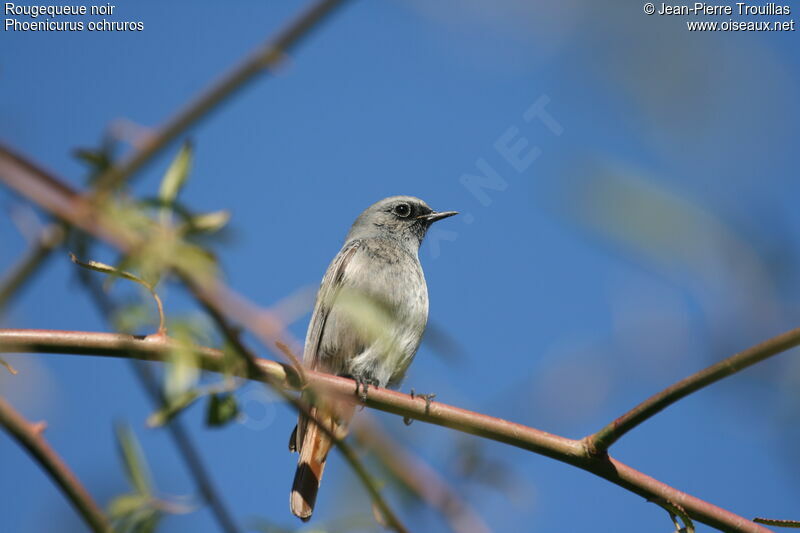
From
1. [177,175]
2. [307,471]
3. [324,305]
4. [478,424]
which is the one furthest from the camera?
[324,305]

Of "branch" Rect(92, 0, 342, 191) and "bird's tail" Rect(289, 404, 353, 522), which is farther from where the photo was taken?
"bird's tail" Rect(289, 404, 353, 522)

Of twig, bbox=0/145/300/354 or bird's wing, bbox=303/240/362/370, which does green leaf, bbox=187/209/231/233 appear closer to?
twig, bbox=0/145/300/354

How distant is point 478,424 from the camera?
2582 millimetres

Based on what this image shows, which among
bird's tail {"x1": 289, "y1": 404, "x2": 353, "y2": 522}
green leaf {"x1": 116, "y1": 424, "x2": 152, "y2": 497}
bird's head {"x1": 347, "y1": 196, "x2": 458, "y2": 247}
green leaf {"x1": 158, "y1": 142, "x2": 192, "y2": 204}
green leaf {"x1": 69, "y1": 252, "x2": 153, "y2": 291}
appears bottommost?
bird's tail {"x1": 289, "y1": 404, "x2": 353, "y2": 522}

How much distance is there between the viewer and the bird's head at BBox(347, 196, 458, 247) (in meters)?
7.17

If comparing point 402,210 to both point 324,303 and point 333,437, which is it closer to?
point 324,303

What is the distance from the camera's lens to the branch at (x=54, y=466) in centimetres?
154

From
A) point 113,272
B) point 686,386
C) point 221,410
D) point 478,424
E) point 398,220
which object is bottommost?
point 478,424

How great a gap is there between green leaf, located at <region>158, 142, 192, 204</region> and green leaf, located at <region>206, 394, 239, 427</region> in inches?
22.9

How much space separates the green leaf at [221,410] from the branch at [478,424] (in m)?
0.18

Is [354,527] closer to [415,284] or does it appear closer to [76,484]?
[76,484]

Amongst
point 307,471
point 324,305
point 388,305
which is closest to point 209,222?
point 307,471

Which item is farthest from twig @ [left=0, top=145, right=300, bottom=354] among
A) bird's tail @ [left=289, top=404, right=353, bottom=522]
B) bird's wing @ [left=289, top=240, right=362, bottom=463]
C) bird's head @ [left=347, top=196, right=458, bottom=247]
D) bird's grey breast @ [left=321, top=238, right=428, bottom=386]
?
bird's head @ [left=347, top=196, right=458, bottom=247]

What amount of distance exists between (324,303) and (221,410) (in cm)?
404
